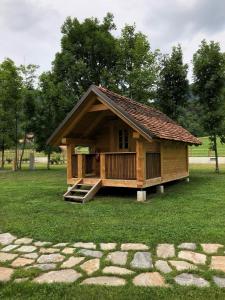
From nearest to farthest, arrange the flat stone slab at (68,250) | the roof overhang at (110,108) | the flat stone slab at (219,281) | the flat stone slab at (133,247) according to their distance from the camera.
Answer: the flat stone slab at (219,281) < the flat stone slab at (68,250) < the flat stone slab at (133,247) < the roof overhang at (110,108)

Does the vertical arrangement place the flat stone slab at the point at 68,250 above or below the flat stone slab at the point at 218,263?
above

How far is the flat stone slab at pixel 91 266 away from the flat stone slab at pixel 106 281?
0.74 ft

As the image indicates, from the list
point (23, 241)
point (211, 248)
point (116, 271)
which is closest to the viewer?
point (116, 271)

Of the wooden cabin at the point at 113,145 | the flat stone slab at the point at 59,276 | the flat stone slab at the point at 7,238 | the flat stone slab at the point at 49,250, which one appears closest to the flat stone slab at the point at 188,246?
the flat stone slab at the point at 59,276

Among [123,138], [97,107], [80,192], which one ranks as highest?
[97,107]

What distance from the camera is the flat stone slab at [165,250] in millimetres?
5039

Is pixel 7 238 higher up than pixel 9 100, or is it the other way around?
pixel 9 100

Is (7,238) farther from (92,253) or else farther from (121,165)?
(121,165)

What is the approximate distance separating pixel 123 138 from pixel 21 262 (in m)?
8.87

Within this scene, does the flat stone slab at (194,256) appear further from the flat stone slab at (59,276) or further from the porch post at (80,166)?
the porch post at (80,166)

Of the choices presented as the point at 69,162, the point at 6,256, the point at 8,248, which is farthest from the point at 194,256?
the point at 69,162

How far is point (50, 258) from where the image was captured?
502cm

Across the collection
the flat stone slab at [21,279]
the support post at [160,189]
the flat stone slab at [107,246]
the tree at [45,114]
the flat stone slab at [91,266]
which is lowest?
the flat stone slab at [21,279]

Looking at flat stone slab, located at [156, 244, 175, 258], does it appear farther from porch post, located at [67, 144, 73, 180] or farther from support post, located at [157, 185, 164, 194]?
porch post, located at [67, 144, 73, 180]
